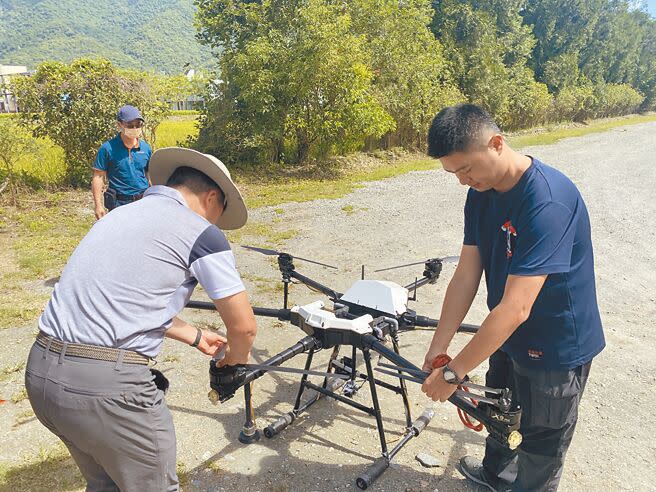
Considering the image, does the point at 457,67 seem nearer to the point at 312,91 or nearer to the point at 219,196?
Result: the point at 312,91

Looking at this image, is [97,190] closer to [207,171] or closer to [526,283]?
[207,171]

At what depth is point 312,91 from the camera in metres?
14.3

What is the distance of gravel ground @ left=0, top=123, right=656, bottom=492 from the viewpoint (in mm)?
3141

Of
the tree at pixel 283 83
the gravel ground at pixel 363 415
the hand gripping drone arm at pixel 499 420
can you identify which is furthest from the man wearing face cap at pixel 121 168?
the tree at pixel 283 83

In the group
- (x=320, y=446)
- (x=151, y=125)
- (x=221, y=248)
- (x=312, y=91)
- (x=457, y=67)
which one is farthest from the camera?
(x=457, y=67)

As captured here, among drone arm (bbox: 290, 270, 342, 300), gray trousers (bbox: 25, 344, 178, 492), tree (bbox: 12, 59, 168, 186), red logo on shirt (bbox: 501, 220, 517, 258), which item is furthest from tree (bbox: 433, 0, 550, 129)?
gray trousers (bbox: 25, 344, 178, 492)

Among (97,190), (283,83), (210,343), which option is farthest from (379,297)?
(283,83)

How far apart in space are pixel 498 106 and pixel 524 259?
29.1 m

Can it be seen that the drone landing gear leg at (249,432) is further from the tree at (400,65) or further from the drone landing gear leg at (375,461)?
the tree at (400,65)

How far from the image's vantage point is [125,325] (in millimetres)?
1852

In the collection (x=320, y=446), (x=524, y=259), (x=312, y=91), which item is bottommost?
(x=320, y=446)

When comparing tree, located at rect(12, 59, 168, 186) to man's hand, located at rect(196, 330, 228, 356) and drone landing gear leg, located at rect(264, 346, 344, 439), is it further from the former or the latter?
man's hand, located at rect(196, 330, 228, 356)

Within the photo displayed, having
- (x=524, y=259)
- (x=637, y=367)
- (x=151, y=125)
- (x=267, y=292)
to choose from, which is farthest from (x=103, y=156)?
(x=151, y=125)

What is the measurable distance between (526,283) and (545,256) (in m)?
0.14
